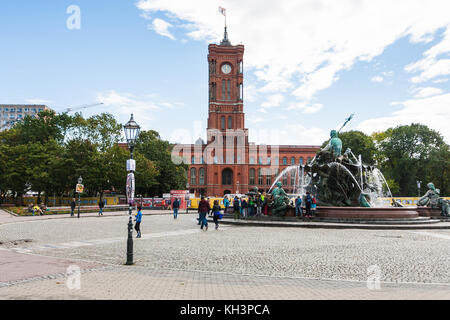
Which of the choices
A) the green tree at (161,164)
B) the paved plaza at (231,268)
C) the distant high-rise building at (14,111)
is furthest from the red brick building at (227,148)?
the distant high-rise building at (14,111)

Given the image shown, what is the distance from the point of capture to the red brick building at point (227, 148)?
8619 cm

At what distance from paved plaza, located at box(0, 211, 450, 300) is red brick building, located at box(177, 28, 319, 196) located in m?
71.3

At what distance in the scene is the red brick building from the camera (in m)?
86.2

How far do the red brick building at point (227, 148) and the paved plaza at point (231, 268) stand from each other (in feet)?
234

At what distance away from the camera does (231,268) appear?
8508mm

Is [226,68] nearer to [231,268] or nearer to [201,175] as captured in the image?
[201,175]

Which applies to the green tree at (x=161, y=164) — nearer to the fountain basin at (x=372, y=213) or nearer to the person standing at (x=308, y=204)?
the person standing at (x=308, y=204)

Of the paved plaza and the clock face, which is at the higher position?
the clock face

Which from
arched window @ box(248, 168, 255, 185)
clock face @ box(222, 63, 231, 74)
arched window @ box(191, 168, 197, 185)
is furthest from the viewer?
clock face @ box(222, 63, 231, 74)

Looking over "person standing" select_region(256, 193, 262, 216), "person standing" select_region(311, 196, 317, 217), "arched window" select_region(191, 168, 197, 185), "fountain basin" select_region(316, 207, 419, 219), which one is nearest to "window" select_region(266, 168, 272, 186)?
"arched window" select_region(191, 168, 197, 185)

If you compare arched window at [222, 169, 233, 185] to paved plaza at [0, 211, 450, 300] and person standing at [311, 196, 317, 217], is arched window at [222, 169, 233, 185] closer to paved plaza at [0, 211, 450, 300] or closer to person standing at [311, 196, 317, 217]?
person standing at [311, 196, 317, 217]

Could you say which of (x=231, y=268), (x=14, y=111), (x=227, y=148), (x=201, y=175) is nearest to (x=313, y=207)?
(x=231, y=268)

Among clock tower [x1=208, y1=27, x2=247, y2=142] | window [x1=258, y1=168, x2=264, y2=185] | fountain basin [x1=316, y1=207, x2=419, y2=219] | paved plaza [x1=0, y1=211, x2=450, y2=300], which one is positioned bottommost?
paved plaza [x1=0, y1=211, x2=450, y2=300]

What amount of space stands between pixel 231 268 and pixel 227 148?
3081 inches
